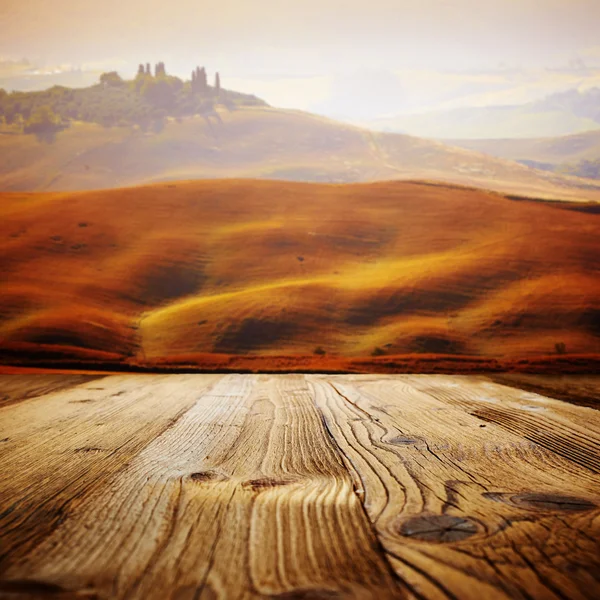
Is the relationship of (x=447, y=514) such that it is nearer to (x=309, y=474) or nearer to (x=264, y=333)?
(x=309, y=474)

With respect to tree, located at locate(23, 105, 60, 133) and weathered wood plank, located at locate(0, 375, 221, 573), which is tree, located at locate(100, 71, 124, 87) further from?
weathered wood plank, located at locate(0, 375, 221, 573)

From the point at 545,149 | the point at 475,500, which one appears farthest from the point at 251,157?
the point at 475,500

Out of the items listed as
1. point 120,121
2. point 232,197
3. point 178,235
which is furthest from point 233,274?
point 120,121

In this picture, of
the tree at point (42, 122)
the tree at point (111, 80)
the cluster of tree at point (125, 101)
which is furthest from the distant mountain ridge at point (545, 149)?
the tree at point (42, 122)

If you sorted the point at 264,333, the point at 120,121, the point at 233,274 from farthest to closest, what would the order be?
the point at 120,121 < the point at 233,274 < the point at 264,333

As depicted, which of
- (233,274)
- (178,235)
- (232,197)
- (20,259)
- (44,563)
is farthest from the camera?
(232,197)
